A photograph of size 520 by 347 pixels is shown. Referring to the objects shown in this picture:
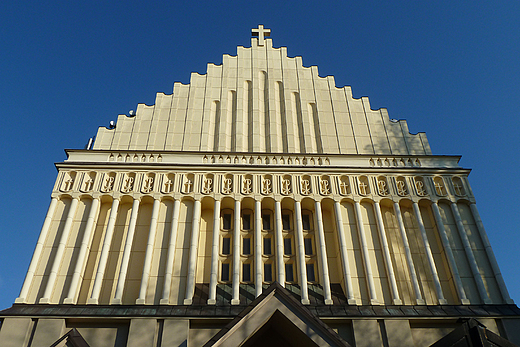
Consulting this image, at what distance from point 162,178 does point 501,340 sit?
16.7 m

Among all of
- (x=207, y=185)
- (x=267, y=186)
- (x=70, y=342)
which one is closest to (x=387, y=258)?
A: (x=267, y=186)

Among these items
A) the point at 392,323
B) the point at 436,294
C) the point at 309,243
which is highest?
the point at 309,243

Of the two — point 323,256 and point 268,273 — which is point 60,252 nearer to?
point 268,273

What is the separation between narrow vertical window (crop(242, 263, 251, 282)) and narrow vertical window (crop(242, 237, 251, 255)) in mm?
634

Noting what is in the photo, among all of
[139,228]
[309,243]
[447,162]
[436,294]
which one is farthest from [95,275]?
[447,162]

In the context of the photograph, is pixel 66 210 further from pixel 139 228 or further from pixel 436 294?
pixel 436 294

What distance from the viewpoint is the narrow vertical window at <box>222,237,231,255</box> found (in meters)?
21.9

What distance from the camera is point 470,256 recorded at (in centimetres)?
2091

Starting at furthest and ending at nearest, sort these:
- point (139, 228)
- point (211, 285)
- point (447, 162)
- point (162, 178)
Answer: point (447, 162) → point (162, 178) → point (139, 228) → point (211, 285)

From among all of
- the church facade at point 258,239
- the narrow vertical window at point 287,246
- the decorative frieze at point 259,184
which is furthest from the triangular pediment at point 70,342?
the narrow vertical window at point 287,246

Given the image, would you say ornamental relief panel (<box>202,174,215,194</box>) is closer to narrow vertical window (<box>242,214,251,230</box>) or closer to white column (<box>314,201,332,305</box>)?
narrow vertical window (<box>242,214,251,230</box>)

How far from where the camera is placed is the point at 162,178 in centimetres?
2338

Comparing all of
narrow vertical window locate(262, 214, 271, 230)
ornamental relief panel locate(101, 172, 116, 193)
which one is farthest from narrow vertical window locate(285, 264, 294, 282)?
ornamental relief panel locate(101, 172, 116, 193)

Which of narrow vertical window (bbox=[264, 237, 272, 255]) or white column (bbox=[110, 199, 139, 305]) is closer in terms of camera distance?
white column (bbox=[110, 199, 139, 305])
